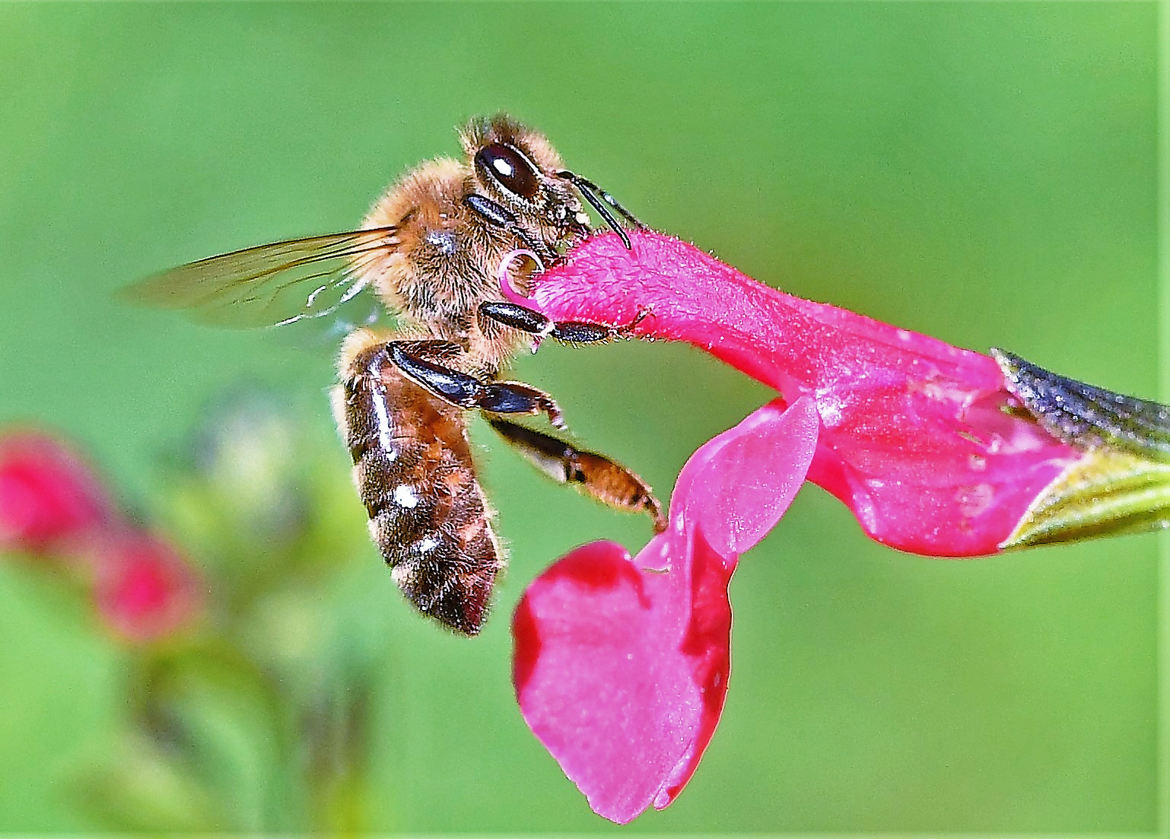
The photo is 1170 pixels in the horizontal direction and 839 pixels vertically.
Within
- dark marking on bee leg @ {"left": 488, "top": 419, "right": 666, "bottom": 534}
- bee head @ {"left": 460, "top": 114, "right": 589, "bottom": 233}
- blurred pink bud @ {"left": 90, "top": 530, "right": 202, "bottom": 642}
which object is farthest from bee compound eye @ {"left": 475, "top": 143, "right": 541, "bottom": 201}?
blurred pink bud @ {"left": 90, "top": 530, "right": 202, "bottom": 642}

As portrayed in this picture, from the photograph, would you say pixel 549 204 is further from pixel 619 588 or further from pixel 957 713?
pixel 957 713

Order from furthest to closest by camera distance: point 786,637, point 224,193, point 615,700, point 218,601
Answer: point 224,193 → point 786,637 → point 218,601 → point 615,700

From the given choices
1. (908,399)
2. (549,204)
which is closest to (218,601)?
(549,204)

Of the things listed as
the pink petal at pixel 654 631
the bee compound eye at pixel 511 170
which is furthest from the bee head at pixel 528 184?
the pink petal at pixel 654 631

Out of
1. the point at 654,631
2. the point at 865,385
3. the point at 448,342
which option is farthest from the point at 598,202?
the point at 654,631

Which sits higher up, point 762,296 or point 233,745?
point 762,296

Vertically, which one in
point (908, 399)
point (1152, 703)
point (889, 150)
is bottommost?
point (1152, 703)

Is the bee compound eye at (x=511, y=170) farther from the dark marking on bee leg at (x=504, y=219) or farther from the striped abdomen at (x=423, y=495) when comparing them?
the striped abdomen at (x=423, y=495)
